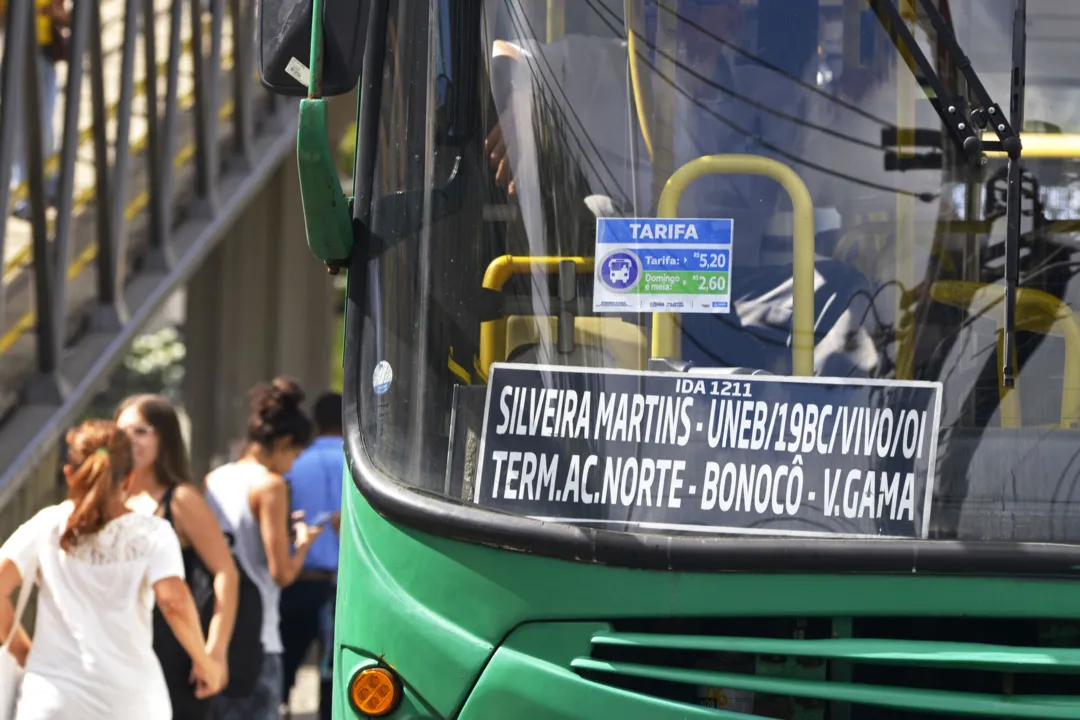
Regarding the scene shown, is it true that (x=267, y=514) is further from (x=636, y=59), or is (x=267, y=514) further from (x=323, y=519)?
(x=636, y=59)

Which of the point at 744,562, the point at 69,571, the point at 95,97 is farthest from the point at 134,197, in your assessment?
the point at 744,562

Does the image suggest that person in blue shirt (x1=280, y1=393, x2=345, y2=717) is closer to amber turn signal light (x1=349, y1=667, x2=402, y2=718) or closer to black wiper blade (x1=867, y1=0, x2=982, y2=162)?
amber turn signal light (x1=349, y1=667, x2=402, y2=718)

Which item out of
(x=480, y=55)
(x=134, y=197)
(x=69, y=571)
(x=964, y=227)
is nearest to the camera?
(x=964, y=227)

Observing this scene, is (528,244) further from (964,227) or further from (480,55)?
(964,227)

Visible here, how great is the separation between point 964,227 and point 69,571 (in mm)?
2785

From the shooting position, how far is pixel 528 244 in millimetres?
3568

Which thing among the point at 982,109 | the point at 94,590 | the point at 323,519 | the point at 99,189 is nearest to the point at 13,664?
the point at 94,590

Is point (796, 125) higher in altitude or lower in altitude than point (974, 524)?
higher

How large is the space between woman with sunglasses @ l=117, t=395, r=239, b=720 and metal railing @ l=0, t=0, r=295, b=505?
8.10 feet

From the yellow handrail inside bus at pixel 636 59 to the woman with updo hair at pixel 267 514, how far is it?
3.18 metres

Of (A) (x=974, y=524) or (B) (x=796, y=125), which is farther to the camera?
(B) (x=796, y=125)

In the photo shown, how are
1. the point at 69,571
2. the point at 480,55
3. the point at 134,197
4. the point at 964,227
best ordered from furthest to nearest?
the point at 134,197
the point at 69,571
the point at 480,55
the point at 964,227

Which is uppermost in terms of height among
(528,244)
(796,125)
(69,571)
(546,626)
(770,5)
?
(770,5)

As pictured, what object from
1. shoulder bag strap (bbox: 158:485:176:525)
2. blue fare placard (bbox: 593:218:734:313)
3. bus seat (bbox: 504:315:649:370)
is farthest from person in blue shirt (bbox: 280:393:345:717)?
blue fare placard (bbox: 593:218:734:313)
